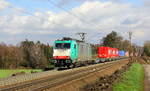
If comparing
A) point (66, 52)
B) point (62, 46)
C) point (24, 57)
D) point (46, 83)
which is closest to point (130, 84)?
point (46, 83)

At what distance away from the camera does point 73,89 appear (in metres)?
19.8

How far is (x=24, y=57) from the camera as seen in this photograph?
259 ft

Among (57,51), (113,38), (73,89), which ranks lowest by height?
(73,89)

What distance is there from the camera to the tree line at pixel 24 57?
241 feet

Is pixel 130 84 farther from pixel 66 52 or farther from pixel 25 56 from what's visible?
pixel 25 56

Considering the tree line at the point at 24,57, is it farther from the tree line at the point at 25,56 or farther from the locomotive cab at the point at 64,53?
the locomotive cab at the point at 64,53

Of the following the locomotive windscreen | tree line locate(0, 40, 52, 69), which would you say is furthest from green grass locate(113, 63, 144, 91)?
tree line locate(0, 40, 52, 69)

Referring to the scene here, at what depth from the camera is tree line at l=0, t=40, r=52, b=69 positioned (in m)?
73.3

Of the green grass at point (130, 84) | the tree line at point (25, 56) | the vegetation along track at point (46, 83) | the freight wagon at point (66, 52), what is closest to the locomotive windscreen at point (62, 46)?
the freight wagon at point (66, 52)

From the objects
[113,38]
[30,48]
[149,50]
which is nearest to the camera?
[30,48]

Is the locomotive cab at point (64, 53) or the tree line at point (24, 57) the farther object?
the tree line at point (24, 57)

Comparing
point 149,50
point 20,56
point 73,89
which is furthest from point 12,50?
point 149,50

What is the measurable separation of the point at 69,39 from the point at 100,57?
23447 mm

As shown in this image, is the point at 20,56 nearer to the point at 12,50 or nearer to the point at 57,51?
the point at 12,50
